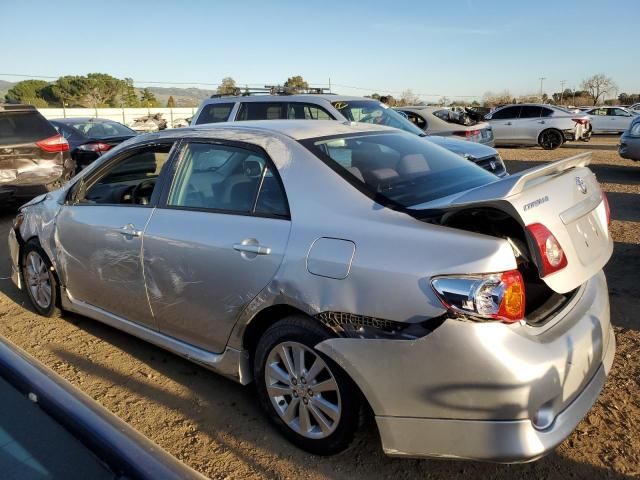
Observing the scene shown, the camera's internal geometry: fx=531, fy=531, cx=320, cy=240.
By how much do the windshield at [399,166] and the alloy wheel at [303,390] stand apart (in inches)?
35.2

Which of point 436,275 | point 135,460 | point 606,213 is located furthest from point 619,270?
point 135,460

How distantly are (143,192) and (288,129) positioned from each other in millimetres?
1295

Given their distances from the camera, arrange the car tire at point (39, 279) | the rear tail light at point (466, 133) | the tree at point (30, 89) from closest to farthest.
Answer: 1. the car tire at point (39, 279)
2. the rear tail light at point (466, 133)
3. the tree at point (30, 89)

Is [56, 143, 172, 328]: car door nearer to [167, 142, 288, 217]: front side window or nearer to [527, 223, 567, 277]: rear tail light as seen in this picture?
[167, 142, 288, 217]: front side window

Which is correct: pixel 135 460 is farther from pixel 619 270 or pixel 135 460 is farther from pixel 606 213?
pixel 619 270

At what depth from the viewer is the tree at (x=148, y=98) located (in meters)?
69.9

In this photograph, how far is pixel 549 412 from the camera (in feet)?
7.21

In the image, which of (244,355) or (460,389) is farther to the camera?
(244,355)

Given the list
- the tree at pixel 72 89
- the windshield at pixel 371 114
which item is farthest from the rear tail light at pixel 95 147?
the tree at pixel 72 89

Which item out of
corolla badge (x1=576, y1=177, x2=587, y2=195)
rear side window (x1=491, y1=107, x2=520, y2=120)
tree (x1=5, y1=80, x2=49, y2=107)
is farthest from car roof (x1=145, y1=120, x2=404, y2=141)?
tree (x1=5, y1=80, x2=49, y2=107)

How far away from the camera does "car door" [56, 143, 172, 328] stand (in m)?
3.47

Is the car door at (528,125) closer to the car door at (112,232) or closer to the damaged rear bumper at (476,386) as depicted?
the car door at (112,232)

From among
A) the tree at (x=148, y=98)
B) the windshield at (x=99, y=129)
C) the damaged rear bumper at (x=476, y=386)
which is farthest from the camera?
the tree at (x=148, y=98)

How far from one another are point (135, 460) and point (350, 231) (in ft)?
5.14
